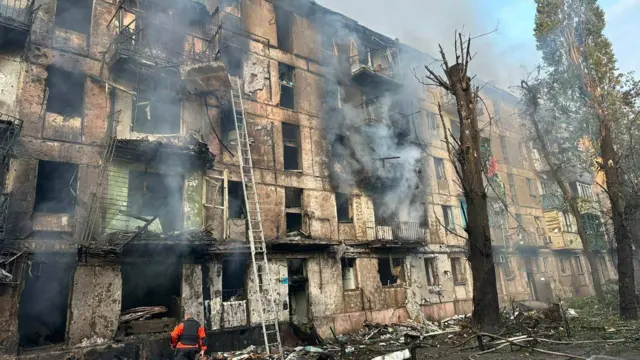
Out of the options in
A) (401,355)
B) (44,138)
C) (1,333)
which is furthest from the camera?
(44,138)

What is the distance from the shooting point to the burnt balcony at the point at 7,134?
34.5ft

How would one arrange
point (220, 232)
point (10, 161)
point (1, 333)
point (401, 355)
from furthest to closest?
point (220, 232) < point (10, 161) < point (1, 333) < point (401, 355)

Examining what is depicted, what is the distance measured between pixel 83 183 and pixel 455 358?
38.2 feet

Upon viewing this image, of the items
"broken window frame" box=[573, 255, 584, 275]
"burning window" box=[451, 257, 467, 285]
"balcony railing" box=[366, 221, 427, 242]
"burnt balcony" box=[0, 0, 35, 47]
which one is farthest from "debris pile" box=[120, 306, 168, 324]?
"broken window frame" box=[573, 255, 584, 275]

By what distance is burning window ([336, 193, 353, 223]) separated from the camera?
19484mm

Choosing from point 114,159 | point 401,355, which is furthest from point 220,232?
point 401,355

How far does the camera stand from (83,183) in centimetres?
1246

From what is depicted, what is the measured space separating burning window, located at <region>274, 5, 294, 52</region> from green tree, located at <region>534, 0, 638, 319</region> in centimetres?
1148

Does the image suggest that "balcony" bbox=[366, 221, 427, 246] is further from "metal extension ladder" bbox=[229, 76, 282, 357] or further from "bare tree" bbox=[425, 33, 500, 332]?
"bare tree" bbox=[425, 33, 500, 332]

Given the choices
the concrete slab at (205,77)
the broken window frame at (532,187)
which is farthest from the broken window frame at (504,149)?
the concrete slab at (205,77)

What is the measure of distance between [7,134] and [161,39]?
6795 mm

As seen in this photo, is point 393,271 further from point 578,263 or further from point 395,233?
point 578,263

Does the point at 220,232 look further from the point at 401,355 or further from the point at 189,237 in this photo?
the point at 401,355

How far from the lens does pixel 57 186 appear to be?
12.5 m
